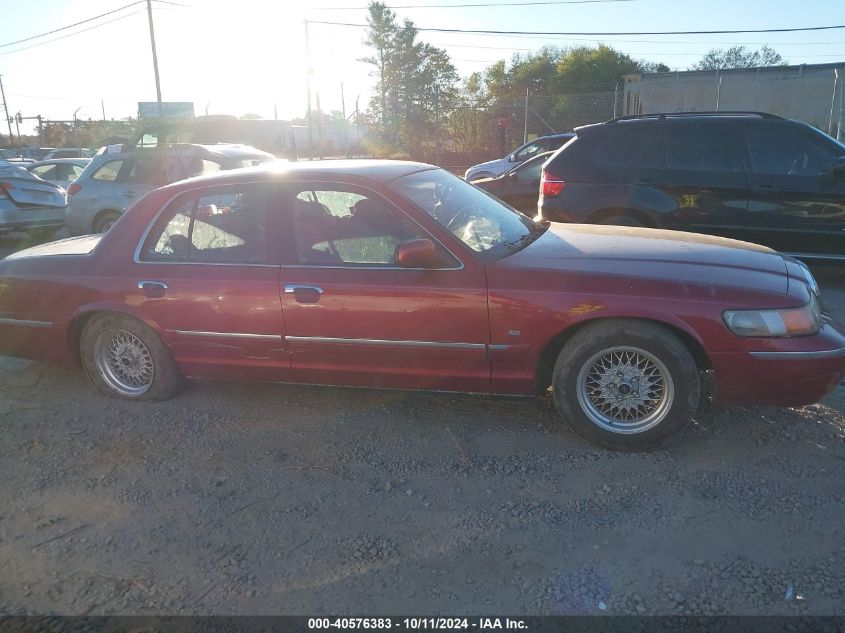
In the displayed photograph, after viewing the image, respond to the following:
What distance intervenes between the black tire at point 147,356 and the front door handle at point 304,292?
1.07 meters

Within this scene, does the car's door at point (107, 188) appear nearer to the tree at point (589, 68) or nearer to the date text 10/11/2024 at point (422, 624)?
the date text 10/11/2024 at point (422, 624)

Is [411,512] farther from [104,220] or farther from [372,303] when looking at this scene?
[104,220]

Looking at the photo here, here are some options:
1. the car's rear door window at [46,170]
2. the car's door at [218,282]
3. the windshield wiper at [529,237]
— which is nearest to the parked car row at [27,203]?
the car's rear door window at [46,170]

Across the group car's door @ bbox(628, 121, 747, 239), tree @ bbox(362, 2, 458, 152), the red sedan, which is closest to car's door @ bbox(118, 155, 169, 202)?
the red sedan

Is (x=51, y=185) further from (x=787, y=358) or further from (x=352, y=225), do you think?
(x=787, y=358)

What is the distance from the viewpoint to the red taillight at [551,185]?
23.1 feet

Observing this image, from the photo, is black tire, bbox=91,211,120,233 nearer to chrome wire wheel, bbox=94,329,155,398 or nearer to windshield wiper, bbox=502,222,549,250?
chrome wire wheel, bbox=94,329,155,398

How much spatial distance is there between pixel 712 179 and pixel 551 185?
62.8 inches

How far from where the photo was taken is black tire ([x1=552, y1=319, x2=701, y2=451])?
11.1 feet

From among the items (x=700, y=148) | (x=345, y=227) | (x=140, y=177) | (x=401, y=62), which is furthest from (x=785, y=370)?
(x=401, y=62)

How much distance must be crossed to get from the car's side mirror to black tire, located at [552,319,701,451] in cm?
88

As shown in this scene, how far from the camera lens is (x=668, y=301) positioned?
11.0ft

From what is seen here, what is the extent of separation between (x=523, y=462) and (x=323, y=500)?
1060 millimetres

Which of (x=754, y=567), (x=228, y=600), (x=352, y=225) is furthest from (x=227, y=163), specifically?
(x=754, y=567)
